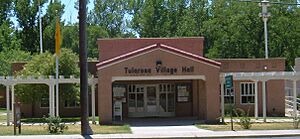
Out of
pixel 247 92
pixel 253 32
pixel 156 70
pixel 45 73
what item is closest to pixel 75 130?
pixel 156 70

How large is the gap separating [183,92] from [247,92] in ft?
19.5

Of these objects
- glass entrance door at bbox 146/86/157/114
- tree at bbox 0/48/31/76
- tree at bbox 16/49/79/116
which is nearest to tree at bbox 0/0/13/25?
tree at bbox 0/48/31/76

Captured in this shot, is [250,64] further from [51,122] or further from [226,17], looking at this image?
[226,17]

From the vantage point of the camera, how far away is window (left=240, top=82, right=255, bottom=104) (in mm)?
44438

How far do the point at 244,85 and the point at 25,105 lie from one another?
53.8 ft

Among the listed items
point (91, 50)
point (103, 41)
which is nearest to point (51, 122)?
point (103, 41)

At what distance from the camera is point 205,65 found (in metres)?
35.0

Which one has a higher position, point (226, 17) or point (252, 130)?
point (226, 17)

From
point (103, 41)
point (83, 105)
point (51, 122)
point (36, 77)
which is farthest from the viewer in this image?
point (103, 41)

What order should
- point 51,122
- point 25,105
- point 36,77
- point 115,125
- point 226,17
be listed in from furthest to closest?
point 226,17 → point 25,105 → point 36,77 → point 115,125 → point 51,122

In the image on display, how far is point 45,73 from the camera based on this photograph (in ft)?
130

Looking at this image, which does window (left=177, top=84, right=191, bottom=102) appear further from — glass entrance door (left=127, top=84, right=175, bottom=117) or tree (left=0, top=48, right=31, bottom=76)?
tree (left=0, top=48, right=31, bottom=76)

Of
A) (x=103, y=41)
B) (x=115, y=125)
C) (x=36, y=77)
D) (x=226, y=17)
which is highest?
(x=226, y=17)

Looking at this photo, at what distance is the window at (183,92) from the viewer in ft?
135
